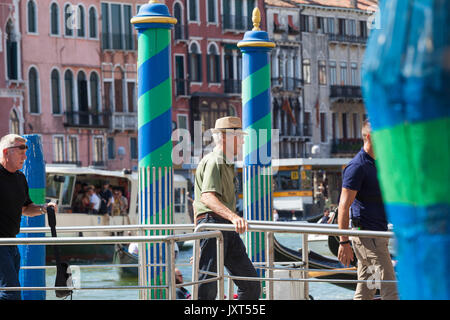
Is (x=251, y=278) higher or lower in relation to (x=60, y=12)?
lower

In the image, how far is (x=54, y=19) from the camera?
3478cm

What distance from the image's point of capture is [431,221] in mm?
993

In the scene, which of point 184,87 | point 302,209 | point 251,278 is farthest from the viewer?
point 184,87

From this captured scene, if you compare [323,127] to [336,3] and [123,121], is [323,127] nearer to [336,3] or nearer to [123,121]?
[336,3]

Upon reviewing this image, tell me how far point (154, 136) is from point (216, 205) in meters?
1.13

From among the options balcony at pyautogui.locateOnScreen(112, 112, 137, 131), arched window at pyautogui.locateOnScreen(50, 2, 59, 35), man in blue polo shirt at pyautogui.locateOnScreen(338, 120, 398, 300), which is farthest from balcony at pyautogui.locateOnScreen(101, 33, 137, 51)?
man in blue polo shirt at pyautogui.locateOnScreen(338, 120, 398, 300)

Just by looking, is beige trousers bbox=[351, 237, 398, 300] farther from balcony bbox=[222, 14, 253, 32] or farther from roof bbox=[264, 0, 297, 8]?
roof bbox=[264, 0, 297, 8]

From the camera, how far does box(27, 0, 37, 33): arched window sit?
1339 inches

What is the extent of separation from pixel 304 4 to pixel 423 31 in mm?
45870

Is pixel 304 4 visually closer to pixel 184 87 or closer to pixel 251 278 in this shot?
pixel 184 87

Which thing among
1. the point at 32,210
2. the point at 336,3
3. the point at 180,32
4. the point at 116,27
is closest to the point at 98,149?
the point at 116,27

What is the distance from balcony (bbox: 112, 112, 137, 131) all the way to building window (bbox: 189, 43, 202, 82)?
13.1 feet

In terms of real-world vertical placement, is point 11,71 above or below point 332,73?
below
